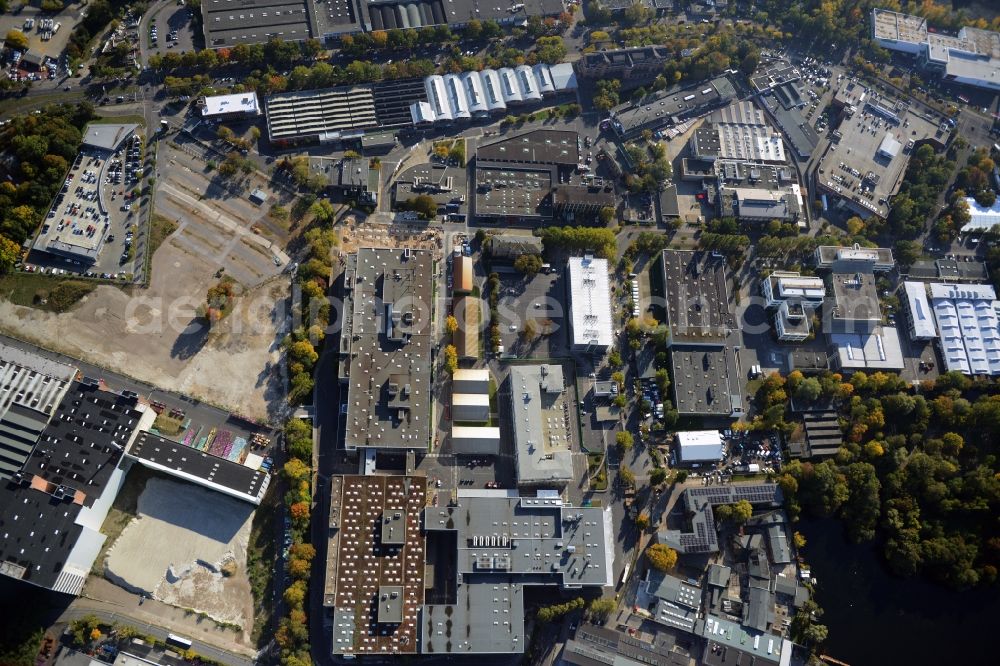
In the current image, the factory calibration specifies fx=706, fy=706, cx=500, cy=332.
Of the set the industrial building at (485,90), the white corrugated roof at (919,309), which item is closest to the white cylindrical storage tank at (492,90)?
the industrial building at (485,90)

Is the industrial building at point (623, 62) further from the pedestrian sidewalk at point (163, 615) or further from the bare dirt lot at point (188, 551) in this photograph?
the pedestrian sidewalk at point (163, 615)

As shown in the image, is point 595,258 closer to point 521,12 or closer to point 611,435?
point 611,435

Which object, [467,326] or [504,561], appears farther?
[467,326]

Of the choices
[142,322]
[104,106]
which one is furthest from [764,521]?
[104,106]

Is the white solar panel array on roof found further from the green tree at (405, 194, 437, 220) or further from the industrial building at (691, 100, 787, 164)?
the green tree at (405, 194, 437, 220)

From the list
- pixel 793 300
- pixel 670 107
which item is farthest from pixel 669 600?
pixel 670 107

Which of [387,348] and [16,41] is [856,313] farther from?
[16,41]

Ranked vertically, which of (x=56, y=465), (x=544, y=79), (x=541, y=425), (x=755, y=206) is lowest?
(x=56, y=465)
